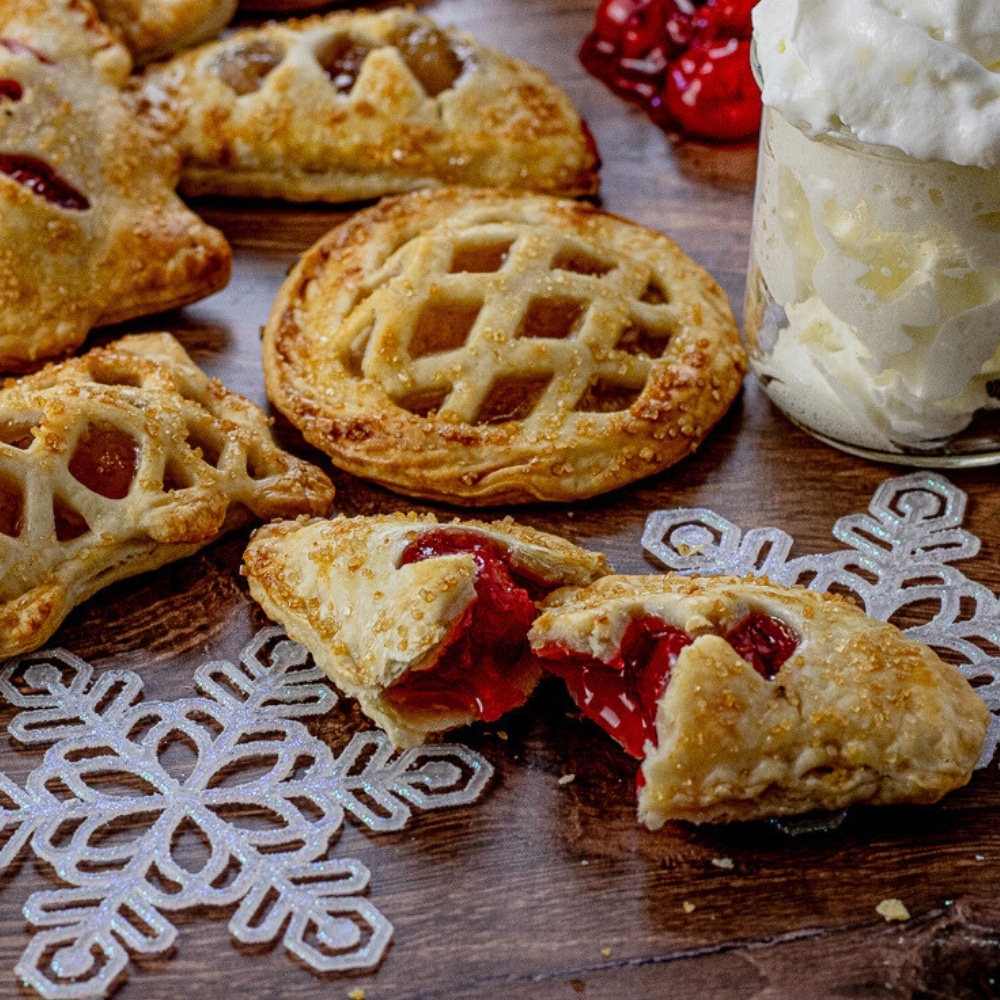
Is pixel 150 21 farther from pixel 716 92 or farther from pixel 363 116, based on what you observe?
pixel 716 92

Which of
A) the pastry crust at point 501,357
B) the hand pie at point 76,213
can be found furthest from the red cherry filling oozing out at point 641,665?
the hand pie at point 76,213

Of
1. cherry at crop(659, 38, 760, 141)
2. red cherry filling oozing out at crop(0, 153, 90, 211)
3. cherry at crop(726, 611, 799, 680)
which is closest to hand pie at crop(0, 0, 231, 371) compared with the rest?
red cherry filling oozing out at crop(0, 153, 90, 211)

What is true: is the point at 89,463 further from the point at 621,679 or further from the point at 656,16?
the point at 656,16

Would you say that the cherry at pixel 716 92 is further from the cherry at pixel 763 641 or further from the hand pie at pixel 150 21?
the cherry at pixel 763 641

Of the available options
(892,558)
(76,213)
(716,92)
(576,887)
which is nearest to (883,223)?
(892,558)

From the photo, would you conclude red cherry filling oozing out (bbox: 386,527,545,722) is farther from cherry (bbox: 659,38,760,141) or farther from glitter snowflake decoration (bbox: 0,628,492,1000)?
cherry (bbox: 659,38,760,141)
